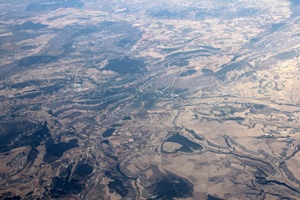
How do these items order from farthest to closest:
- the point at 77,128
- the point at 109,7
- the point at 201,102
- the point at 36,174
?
the point at 109,7, the point at 201,102, the point at 77,128, the point at 36,174

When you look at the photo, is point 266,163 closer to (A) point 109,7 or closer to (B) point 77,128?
(B) point 77,128

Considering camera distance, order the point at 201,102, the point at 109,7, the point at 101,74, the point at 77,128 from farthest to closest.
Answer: the point at 109,7
the point at 101,74
the point at 201,102
the point at 77,128

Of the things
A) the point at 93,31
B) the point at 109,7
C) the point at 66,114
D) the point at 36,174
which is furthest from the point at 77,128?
the point at 109,7

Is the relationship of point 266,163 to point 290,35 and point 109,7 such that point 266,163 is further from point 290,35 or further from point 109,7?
point 109,7

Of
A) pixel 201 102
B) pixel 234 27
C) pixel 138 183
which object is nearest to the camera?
pixel 138 183

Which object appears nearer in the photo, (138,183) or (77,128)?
(138,183)

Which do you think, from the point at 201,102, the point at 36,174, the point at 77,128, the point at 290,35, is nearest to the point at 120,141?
the point at 77,128
